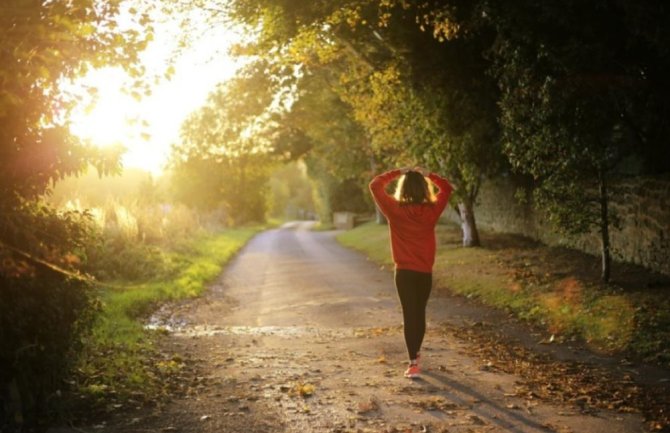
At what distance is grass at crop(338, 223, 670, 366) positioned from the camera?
924 centimetres

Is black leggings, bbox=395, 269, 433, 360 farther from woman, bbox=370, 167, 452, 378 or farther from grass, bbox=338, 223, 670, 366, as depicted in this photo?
grass, bbox=338, 223, 670, 366

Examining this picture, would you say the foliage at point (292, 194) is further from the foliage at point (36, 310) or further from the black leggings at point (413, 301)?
the foliage at point (36, 310)

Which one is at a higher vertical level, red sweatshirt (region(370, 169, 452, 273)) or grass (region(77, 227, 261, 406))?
red sweatshirt (region(370, 169, 452, 273))

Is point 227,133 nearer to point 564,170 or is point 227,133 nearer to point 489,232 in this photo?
point 489,232

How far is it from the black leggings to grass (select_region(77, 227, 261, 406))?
268 centimetres

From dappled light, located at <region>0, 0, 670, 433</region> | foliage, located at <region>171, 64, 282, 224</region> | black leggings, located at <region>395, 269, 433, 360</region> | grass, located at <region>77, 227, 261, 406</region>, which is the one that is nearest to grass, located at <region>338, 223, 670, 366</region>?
dappled light, located at <region>0, 0, 670, 433</region>

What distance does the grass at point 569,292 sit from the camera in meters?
9.24

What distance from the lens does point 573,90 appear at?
438 inches

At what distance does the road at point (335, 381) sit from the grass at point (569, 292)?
4.73 feet

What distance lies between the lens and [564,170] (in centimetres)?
1267

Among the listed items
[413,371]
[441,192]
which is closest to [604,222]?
[441,192]

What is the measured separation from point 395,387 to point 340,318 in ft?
17.0

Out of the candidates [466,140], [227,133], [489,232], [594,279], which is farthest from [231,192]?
[594,279]

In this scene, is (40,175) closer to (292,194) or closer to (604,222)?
(604,222)
